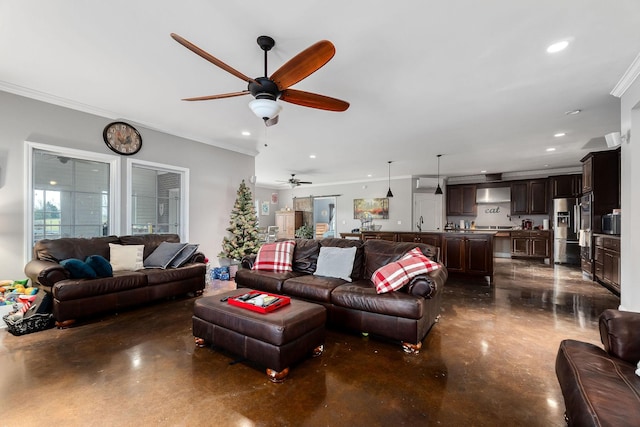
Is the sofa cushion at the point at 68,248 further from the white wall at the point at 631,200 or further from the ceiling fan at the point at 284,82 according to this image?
the white wall at the point at 631,200

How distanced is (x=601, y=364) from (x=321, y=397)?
1.55 metres

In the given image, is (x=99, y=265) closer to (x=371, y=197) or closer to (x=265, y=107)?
(x=265, y=107)

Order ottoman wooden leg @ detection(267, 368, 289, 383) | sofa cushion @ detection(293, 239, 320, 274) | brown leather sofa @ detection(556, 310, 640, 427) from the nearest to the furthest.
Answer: brown leather sofa @ detection(556, 310, 640, 427)
ottoman wooden leg @ detection(267, 368, 289, 383)
sofa cushion @ detection(293, 239, 320, 274)

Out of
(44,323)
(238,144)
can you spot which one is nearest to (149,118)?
(238,144)

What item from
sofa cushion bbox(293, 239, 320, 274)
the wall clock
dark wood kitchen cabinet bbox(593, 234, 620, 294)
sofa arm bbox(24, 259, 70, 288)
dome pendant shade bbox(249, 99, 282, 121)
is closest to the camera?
dome pendant shade bbox(249, 99, 282, 121)

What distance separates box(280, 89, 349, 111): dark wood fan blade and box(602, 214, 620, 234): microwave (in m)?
4.96

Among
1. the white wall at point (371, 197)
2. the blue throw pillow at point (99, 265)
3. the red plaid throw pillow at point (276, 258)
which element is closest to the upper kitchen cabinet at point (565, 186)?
the white wall at point (371, 197)

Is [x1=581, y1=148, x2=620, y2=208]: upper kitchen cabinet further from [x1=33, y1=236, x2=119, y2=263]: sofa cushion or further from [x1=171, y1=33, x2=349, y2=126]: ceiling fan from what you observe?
[x1=33, y1=236, x2=119, y2=263]: sofa cushion

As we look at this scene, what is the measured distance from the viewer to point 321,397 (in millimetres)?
1865

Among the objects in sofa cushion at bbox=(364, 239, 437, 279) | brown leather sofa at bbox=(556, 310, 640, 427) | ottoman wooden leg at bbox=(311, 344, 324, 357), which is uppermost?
sofa cushion at bbox=(364, 239, 437, 279)

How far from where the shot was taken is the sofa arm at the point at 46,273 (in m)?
2.93

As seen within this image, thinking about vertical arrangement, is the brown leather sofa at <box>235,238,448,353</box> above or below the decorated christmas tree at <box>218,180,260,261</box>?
below

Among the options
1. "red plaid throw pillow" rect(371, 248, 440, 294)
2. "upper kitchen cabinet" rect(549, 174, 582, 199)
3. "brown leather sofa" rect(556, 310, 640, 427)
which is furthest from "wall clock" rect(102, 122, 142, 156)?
"upper kitchen cabinet" rect(549, 174, 582, 199)

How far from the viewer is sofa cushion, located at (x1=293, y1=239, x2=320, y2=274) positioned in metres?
3.88
